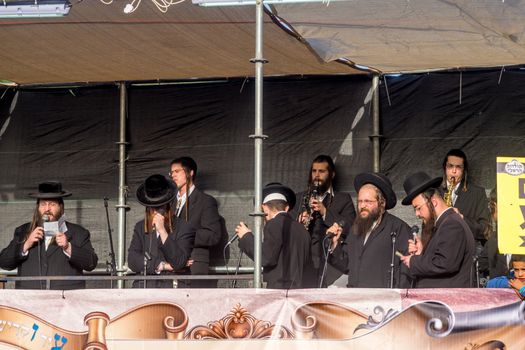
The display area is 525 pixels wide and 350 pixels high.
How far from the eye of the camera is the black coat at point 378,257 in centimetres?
825

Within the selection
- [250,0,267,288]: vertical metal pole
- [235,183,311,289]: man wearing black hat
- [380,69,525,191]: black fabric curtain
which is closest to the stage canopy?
[380,69,525,191]: black fabric curtain

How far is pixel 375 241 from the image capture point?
834 cm

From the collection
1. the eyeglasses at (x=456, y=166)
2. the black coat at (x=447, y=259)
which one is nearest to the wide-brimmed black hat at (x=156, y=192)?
the eyeglasses at (x=456, y=166)

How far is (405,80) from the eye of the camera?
1066 cm

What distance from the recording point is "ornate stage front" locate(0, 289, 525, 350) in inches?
278

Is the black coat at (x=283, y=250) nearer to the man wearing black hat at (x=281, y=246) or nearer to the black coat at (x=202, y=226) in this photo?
the man wearing black hat at (x=281, y=246)

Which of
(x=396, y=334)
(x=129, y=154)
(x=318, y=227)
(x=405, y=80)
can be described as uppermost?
(x=405, y=80)

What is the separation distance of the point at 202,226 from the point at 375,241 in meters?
2.40

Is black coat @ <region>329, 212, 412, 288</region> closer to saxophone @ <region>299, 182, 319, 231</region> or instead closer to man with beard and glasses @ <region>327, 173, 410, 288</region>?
man with beard and glasses @ <region>327, 173, 410, 288</region>

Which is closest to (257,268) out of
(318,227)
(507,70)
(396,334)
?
(396,334)

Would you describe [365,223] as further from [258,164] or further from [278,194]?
[258,164]

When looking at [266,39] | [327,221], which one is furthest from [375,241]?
[266,39]

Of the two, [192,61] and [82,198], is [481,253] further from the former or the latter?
[82,198]

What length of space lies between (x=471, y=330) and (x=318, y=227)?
3007 mm
